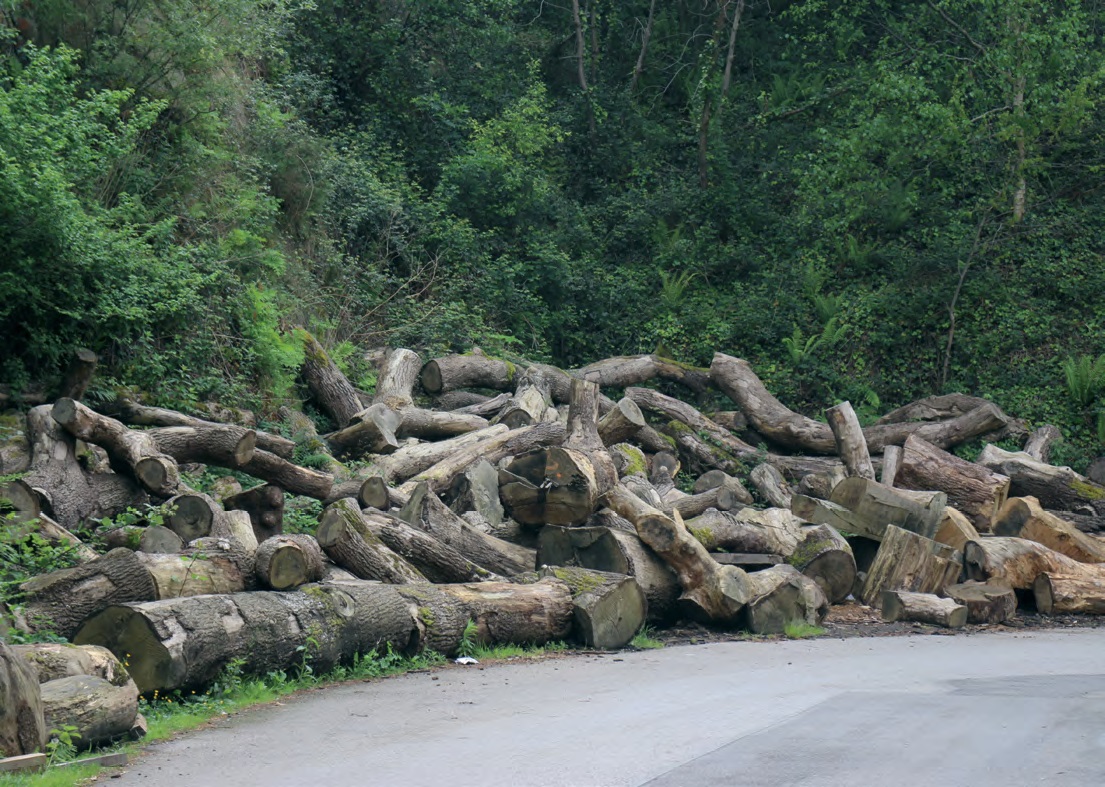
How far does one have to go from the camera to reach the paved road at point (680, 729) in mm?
5555

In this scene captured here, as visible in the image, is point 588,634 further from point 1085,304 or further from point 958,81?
point 958,81

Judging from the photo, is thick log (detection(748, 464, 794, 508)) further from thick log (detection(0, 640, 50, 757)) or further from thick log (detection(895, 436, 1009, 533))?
thick log (detection(0, 640, 50, 757))

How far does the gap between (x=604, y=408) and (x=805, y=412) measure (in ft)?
22.8

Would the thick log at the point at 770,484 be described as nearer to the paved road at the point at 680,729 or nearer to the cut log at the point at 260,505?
the paved road at the point at 680,729

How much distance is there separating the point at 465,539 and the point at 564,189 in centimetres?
2009

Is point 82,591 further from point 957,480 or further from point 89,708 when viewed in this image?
point 957,480

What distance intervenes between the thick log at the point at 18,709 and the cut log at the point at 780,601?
22.7 feet

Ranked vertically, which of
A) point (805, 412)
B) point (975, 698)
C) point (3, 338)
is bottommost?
point (975, 698)

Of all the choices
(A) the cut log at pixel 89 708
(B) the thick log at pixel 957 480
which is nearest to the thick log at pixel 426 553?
(A) the cut log at pixel 89 708

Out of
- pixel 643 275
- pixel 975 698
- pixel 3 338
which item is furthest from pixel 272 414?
pixel 643 275

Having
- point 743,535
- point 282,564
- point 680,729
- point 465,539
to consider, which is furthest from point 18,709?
point 743,535

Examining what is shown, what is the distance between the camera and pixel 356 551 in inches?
381

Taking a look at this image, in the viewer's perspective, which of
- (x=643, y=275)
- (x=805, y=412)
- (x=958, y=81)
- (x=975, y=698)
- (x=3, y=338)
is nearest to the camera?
(x=975, y=698)

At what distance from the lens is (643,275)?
2688cm
